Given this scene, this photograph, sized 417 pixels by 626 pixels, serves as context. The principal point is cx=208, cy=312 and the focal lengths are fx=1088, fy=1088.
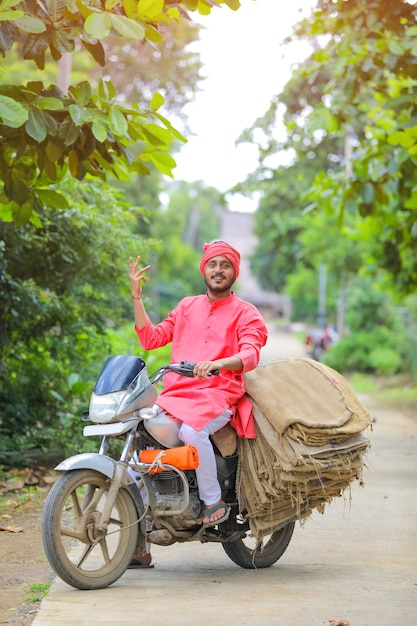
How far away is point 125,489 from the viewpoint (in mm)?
A: 5578

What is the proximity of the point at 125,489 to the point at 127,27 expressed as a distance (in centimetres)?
252

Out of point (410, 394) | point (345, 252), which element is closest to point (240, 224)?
point (345, 252)

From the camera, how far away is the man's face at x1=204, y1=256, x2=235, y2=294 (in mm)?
6094

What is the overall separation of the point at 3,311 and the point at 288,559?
4316 mm

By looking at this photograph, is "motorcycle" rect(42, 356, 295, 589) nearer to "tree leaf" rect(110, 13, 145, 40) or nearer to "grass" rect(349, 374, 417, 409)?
"tree leaf" rect(110, 13, 145, 40)

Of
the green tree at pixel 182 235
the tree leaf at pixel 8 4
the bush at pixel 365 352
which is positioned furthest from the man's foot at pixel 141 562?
the bush at pixel 365 352

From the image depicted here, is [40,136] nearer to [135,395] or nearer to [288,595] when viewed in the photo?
[135,395]

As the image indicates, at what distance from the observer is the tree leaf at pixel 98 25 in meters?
5.96

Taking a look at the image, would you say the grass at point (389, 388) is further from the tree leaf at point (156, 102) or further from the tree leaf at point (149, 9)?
the tree leaf at point (149, 9)

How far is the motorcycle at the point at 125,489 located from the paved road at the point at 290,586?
0.21 meters

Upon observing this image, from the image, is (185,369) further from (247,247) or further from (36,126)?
(247,247)

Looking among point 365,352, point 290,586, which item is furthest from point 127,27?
point 365,352

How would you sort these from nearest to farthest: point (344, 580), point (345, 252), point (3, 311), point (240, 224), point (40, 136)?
point (344, 580)
point (40, 136)
point (3, 311)
point (345, 252)
point (240, 224)

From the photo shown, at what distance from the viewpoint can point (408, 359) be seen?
2791 cm
